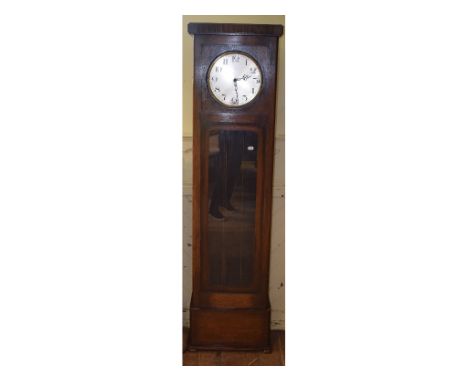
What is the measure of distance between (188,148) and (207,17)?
20.2 inches

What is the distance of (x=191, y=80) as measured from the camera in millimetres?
2293

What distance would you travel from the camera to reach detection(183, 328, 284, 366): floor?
2346 mm

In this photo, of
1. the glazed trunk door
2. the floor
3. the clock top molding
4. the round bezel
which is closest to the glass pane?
the glazed trunk door

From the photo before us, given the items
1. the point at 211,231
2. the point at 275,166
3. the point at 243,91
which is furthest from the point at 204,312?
the point at 243,91

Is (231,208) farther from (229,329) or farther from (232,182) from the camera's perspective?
(229,329)

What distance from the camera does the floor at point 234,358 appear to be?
2346 millimetres

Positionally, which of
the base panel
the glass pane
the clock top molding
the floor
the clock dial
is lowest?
the floor

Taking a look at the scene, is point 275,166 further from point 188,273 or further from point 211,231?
point 188,273

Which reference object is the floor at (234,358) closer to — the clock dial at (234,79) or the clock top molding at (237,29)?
the clock dial at (234,79)

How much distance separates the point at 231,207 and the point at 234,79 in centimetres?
51

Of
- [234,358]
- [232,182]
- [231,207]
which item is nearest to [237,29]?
[232,182]

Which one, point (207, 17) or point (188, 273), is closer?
point (207, 17)

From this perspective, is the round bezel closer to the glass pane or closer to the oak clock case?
the oak clock case

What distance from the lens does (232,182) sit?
2354mm
